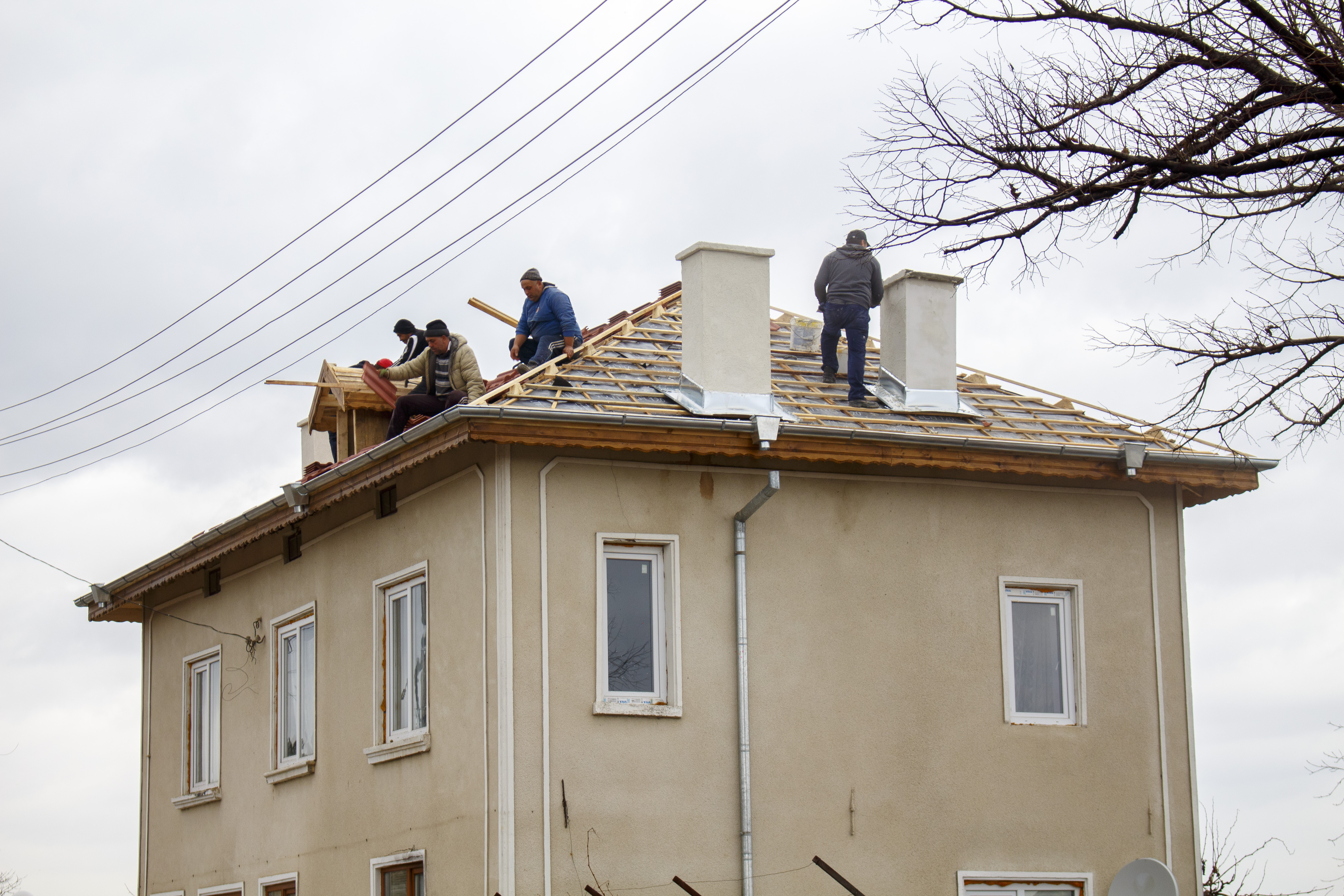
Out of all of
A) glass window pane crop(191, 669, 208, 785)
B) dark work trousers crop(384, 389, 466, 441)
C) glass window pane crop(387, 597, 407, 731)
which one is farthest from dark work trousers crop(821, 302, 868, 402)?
glass window pane crop(191, 669, 208, 785)

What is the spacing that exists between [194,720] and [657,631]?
8.03 meters

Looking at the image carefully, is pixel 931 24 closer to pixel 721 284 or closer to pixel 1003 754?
pixel 721 284

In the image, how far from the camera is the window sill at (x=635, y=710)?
47.1 ft

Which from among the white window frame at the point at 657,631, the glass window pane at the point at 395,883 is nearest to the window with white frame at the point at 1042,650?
the white window frame at the point at 657,631

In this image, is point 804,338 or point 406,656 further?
point 804,338

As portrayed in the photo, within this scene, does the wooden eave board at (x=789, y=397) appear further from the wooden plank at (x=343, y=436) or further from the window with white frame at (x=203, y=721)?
the window with white frame at (x=203, y=721)

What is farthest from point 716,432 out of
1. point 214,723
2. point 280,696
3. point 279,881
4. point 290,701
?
point 214,723

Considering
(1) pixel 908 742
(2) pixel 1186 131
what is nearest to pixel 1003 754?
(1) pixel 908 742

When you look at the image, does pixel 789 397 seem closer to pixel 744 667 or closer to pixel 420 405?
pixel 744 667

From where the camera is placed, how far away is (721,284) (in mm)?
16078

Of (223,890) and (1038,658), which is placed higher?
(1038,658)

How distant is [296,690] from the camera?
59.2 ft

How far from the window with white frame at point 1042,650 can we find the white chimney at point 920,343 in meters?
1.90

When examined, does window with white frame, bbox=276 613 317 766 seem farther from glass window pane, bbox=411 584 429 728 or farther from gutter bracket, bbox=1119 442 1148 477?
gutter bracket, bbox=1119 442 1148 477
